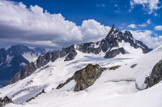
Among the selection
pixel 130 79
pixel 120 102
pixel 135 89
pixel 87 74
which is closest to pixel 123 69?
pixel 130 79

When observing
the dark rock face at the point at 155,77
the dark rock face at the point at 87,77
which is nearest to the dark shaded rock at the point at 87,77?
the dark rock face at the point at 87,77

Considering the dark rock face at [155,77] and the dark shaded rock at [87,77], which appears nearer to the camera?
the dark rock face at [155,77]

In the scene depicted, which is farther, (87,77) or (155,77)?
(87,77)

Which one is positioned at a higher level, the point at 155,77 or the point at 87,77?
the point at 155,77

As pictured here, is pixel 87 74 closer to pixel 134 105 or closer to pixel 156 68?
pixel 156 68

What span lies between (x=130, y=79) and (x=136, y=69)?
4.90 metres

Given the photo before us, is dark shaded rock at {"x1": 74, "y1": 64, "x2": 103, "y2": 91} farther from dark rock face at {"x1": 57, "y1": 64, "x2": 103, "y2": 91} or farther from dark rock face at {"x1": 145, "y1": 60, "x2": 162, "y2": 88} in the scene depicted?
dark rock face at {"x1": 145, "y1": 60, "x2": 162, "y2": 88}

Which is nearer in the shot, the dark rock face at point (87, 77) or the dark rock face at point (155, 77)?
the dark rock face at point (155, 77)

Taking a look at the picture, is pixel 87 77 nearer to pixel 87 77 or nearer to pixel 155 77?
pixel 87 77

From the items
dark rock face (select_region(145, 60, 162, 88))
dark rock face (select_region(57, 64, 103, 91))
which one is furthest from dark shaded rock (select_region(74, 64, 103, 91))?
dark rock face (select_region(145, 60, 162, 88))

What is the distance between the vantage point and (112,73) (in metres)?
44.9

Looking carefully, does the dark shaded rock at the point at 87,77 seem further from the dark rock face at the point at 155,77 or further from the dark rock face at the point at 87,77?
the dark rock face at the point at 155,77

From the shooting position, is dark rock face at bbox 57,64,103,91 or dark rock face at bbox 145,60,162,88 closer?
dark rock face at bbox 145,60,162,88

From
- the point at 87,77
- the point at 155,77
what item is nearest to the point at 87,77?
the point at 87,77
